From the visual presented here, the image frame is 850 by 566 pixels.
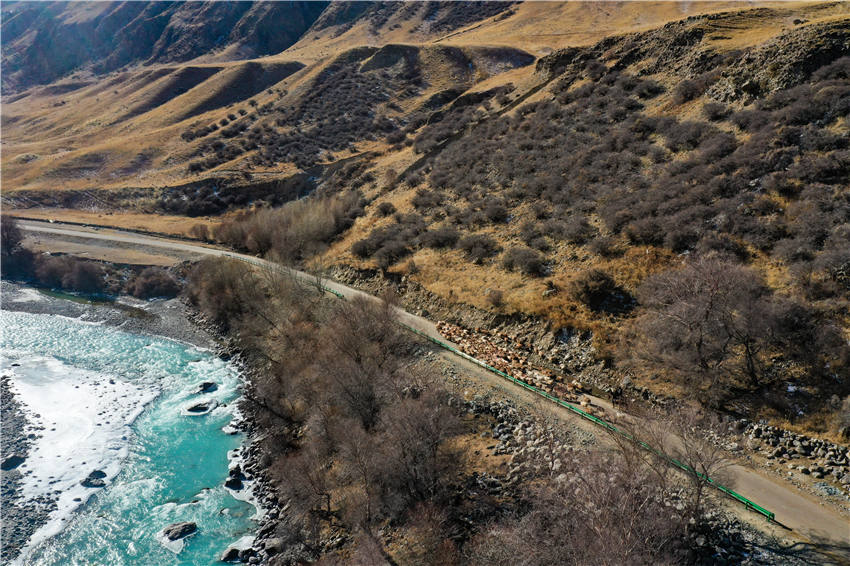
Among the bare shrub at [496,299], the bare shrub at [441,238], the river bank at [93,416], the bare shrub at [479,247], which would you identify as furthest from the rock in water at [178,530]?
the bare shrub at [441,238]

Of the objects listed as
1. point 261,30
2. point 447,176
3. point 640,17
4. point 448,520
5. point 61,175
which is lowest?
point 448,520

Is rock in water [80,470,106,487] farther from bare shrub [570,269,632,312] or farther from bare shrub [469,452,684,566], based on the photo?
bare shrub [570,269,632,312]

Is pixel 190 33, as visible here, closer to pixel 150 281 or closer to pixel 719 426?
pixel 150 281

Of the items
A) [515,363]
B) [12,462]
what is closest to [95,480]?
[12,462]

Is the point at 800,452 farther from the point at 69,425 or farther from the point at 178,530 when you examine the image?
the point at 69,425

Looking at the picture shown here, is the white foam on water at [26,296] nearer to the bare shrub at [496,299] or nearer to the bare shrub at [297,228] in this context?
the bare shrub at [297,228]

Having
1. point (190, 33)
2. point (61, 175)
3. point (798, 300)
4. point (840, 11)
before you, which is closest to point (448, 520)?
point (798, 300)

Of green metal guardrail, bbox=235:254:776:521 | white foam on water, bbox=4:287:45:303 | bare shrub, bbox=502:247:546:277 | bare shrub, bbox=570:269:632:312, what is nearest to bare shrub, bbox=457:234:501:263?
bare shrub, bbox=502:247:546:277
